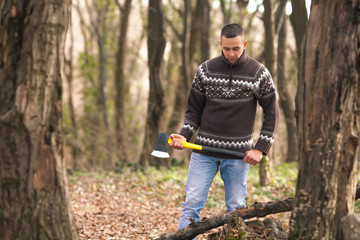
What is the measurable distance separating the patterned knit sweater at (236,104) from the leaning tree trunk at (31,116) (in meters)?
1.66

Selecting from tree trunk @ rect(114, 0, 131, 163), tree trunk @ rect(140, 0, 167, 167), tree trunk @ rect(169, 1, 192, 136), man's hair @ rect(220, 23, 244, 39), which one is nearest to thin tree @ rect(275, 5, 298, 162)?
tree trunk @ rect(169, 1, 192, 136)

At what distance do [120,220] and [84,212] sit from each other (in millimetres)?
740

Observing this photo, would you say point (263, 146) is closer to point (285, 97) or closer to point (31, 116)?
point (31, 116)

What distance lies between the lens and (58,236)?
11.9 ft

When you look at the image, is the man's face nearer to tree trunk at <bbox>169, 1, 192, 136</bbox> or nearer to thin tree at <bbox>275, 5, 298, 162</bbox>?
thin tree at <bbox>275, 5, 298, 162</bbox>

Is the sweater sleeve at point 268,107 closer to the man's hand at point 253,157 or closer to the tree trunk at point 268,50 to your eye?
the man's hand at point 253,157

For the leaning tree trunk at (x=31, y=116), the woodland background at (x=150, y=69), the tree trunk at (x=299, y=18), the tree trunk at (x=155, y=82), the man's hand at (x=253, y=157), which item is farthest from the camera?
the woodland background at (x=150, y=69)

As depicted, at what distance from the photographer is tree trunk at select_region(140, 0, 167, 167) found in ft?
40.4

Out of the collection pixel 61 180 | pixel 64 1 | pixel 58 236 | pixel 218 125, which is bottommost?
→ pixel 58 236

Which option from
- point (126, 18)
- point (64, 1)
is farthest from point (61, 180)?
point (126, 18)

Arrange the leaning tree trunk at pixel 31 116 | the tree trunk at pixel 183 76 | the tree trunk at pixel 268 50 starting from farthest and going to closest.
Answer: the tree trunk at pixel 183 76, the tree trunk at pixel 268 50, the leaning tree trunk at pixel 31 116

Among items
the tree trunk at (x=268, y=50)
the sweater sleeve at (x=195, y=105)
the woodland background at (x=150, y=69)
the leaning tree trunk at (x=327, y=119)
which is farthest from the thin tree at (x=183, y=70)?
the leaning tree trunk at (x=327, y=119)

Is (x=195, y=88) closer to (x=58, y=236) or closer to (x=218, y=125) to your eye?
(x=218, y=125)

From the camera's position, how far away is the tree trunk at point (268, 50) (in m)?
10.1
